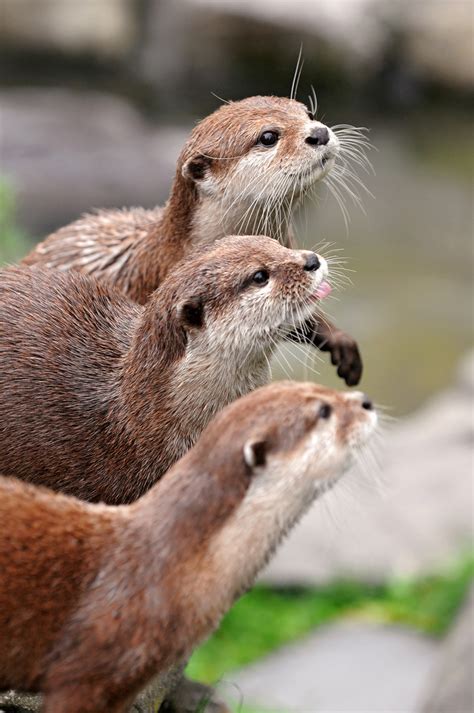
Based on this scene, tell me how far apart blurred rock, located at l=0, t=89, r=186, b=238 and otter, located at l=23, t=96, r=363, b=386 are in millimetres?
6738

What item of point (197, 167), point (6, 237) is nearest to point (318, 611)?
point (6, 237)

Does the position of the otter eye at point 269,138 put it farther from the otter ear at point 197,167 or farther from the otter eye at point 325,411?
the otter eye at point 325,411

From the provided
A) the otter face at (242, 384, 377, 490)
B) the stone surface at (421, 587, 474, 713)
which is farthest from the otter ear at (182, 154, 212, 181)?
the stone surface at (421, 587, 474, 713)

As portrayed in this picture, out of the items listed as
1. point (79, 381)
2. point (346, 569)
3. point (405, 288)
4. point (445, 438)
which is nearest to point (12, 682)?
point (79, 381)

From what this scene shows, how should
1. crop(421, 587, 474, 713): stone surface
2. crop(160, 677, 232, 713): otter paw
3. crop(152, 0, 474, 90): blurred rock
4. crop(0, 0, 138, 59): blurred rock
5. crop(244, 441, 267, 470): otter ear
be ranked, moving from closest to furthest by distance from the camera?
1. crop(244, 441, 267, 470): otter ear
2. crop(160, 677, 232, 713): otter paw
3. crop(421, 587, 474, 713): stone surface
4. crop(152, 0, 474, 90): blurred rock
5. crop(0, 0, 138, 59): blurred rock

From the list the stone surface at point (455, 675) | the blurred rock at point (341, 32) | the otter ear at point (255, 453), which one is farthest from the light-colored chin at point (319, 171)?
the blurred rock at point (341, 32)

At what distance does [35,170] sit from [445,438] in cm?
462

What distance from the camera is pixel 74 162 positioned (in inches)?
421

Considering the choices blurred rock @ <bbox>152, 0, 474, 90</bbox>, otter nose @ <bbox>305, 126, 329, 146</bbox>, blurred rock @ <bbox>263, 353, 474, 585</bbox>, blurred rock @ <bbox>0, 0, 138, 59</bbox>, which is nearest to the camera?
otter nose @ <bbox>305, 126, 329, 146</bbox>

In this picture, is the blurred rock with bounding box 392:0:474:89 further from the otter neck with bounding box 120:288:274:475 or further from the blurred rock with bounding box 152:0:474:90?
the otter neck with bounding box 120:288:274:475

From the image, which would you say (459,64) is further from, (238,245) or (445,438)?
(238,245)

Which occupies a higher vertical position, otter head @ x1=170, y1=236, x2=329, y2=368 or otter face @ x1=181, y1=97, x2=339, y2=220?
otter face @ x1=181, y1=97, x2=339, y2=220

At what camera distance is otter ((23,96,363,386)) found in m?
2.98

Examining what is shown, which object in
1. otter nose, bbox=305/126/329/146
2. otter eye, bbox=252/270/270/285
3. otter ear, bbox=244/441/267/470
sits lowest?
otter ear, bbox=244/441/267/470
